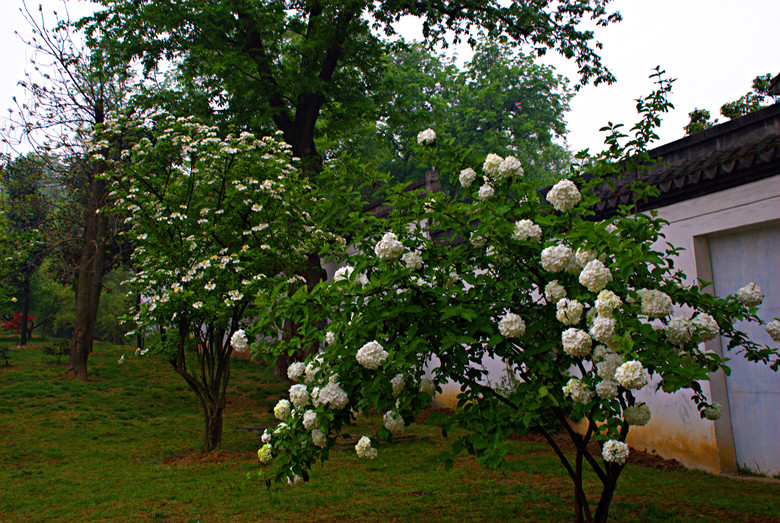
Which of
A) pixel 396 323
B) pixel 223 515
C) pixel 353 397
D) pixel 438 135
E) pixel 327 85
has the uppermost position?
pixel 327 85

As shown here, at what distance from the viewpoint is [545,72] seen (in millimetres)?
31359

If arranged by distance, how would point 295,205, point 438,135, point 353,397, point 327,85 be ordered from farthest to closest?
point 327,85
point 295,205
point 438,135
point 353,397

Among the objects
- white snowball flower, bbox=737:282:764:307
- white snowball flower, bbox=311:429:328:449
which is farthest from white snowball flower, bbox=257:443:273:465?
white snowball flower, bbox=737:282:764:307

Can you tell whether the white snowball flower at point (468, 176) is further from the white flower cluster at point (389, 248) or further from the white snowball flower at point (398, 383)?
the white snowball flower at point (398, 383)

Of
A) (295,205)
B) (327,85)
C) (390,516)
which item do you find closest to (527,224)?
(390,516)

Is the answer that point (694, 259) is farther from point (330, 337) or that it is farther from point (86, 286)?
point (86, 286)

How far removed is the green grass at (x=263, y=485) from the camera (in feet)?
18.5

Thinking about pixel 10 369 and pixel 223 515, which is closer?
pixel 223 515

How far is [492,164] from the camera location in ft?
13.3

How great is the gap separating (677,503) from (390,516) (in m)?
2.87

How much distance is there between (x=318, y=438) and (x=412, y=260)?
1.32m

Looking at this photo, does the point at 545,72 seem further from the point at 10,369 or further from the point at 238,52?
the point at 10,369

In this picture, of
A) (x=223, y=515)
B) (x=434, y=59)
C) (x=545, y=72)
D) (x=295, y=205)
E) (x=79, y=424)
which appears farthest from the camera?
(x=434, y=59)

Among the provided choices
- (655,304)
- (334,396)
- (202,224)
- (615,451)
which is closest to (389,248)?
(334,396)
